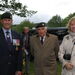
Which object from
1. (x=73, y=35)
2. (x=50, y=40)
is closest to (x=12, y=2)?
(x=50, y=40)

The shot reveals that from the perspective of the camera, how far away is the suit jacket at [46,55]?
21.8 feet

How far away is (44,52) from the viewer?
6.65m

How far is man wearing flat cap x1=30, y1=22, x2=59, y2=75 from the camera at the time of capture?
664 cm

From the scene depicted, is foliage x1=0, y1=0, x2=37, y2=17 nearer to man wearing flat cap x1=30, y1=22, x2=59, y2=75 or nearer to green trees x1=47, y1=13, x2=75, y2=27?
man wearing flat cap x1=30, y1=22, x2=59, y2=75

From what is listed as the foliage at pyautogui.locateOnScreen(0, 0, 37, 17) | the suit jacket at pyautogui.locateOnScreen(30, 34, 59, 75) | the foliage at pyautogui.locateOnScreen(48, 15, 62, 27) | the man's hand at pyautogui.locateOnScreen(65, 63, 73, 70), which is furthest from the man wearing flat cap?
the foliage at pyautogui.locateOnScreen(48, 15, 62, 27)

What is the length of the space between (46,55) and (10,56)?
114 cm

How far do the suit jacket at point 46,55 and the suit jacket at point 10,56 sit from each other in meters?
0.90

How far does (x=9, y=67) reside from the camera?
5742mm

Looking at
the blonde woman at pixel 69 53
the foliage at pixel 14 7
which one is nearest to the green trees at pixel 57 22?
the foliage at pixel 14 7

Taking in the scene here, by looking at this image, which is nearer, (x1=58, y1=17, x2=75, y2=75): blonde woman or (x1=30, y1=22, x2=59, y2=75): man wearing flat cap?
(x1=58, y1=17, x2=75, y2=75): blonde woman

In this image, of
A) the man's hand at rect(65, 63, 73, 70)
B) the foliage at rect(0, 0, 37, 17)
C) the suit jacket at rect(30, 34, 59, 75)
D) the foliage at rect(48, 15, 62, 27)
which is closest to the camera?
the man's hand at rect(65, 63, 73, 70)

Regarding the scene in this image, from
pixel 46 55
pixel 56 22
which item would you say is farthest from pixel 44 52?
pixel 56 22

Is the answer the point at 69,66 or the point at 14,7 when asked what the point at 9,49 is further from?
the point at 14,7

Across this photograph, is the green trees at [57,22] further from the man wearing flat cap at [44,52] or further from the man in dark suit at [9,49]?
the man in dark suit at [9,49]
